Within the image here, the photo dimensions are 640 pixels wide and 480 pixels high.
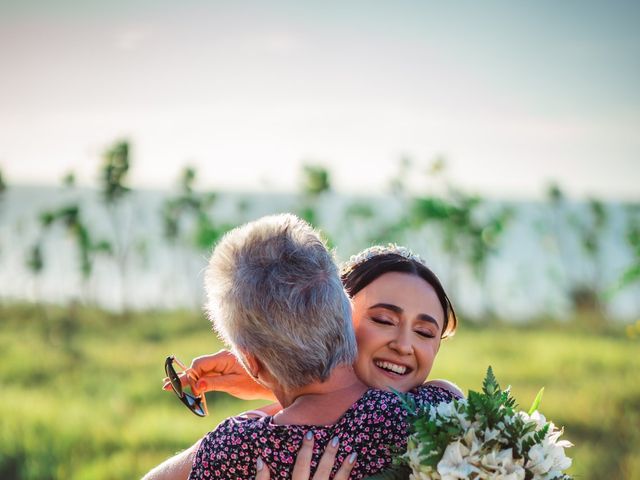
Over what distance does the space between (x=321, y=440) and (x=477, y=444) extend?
44 cm

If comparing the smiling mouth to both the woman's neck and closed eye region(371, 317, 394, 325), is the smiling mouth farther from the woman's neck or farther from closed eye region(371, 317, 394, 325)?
the woman's neck

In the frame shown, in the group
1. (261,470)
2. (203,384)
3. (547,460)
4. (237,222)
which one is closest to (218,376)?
(203,384)

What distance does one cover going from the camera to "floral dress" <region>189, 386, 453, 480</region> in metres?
2.10

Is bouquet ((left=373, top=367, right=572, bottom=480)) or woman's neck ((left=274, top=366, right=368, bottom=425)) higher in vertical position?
woman's neck ((left=274, top=366, right=368, bottom=425))

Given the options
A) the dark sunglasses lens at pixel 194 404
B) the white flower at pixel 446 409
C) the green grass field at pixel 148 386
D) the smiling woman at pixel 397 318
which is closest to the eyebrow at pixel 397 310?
the smiling woman at pixel 397 318

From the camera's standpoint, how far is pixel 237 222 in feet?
62.0

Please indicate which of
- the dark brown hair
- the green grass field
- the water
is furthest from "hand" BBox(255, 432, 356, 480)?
the water

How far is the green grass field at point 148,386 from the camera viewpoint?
7504 millimetres

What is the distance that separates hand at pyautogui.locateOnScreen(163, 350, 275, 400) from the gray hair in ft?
2.61

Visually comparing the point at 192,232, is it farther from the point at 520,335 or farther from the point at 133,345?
the point at 520,335

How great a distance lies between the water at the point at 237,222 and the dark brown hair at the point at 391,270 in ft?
46.7

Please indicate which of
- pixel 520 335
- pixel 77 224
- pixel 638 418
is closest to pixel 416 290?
→ pixel 638 418

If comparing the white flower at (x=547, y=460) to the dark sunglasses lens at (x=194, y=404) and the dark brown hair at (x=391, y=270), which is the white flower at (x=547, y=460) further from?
the dark sunglasses lens at (x=194, y=404)

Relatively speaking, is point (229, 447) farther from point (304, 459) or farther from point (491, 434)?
point (491, 434)
